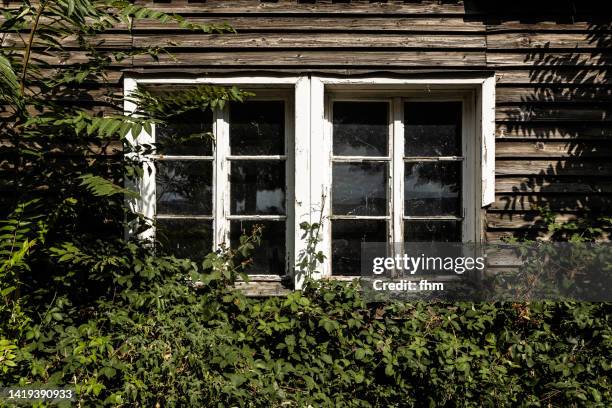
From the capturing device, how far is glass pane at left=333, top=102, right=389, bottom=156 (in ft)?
12.4

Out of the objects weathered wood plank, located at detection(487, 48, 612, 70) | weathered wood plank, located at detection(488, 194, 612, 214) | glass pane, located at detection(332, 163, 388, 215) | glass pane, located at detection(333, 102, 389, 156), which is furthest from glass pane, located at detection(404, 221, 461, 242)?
weathered wood plank, located at detection(487, 48, 612, 70)

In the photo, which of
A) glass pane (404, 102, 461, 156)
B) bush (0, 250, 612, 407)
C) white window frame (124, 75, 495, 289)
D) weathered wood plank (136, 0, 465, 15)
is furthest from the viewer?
glass pane (404, 102, 461, 156)

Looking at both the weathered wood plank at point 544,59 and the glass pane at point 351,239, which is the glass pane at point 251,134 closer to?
the glass pane at point 351,239

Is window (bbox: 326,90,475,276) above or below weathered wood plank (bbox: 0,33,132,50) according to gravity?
below

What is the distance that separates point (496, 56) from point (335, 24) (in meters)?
1.24

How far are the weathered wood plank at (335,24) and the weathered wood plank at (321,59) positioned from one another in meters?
0.18

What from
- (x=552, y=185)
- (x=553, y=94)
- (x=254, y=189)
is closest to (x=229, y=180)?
(x=254, y=189)

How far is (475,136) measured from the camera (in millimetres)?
3715

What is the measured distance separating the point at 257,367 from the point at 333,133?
181cm

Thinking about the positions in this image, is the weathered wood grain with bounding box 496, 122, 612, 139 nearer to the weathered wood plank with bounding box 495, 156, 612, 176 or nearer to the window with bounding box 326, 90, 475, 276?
the weathered wood plank with bounding box 495, 156, 612, 176

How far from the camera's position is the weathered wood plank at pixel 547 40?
145 inches

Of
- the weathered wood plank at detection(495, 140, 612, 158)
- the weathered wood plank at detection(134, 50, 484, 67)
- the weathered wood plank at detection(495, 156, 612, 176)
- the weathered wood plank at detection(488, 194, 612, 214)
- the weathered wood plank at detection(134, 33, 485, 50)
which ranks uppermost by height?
the weathered wood plank at detection(134, 33, 485, 50)

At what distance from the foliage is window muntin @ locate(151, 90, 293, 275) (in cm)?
25

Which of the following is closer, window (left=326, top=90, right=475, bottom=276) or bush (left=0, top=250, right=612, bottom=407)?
bush (left=0, top=250, right=612, bottom=407)
